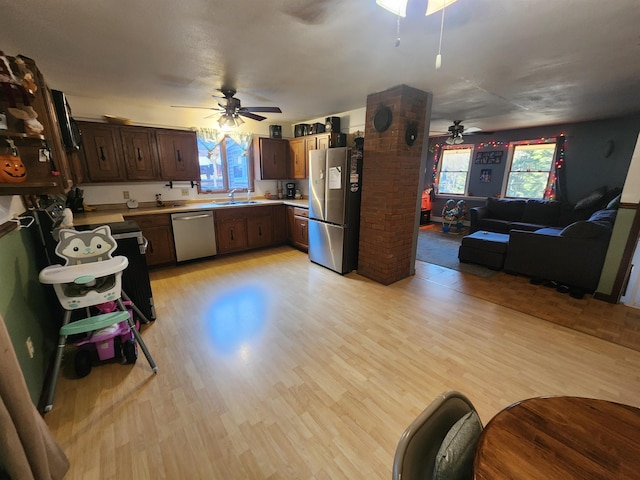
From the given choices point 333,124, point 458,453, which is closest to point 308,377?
point 458,453

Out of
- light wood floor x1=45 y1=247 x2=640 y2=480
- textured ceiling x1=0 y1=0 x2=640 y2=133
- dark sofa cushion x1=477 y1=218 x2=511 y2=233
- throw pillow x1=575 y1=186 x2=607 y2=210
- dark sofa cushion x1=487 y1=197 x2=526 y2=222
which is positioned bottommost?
light wood floor x1=45 y1=247 x2=640 y2=480

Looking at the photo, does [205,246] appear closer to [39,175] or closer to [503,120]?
[39,175]

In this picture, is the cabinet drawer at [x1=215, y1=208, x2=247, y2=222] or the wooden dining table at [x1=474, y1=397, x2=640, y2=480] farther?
the cabinet drawer at [x1=215, y1=208, x2=247, y2=222]

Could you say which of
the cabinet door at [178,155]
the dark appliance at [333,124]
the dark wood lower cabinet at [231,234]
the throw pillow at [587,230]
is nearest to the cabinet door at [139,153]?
the cabinet door at [178,155]

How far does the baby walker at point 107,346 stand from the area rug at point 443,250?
13.3 feet

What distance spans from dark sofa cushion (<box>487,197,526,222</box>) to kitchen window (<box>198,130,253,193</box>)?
5306 mm

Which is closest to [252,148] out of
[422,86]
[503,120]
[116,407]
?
[422,86]

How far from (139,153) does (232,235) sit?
1.77 m

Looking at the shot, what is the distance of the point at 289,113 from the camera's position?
4402mm

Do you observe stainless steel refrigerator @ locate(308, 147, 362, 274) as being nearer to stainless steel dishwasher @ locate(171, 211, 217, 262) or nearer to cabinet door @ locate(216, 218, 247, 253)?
cabinet door @ locate(216, 218, 247, 253)

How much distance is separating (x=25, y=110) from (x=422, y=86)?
11.2ft

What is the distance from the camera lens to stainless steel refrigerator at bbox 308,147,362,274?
3.46 m

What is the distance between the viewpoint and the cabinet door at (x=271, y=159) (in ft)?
16.2

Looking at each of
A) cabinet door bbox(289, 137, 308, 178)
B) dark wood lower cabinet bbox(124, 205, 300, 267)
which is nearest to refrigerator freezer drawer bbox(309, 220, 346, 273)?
dark wood lower cabinet bbox(124, 205, 300, 267)
